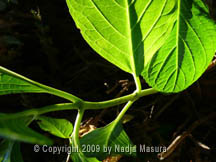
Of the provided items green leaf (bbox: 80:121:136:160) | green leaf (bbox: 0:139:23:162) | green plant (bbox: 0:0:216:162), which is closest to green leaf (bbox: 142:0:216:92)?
green plant (bbox: 0:0:216:162)

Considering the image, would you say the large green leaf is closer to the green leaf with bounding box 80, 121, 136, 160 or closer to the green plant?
the green plant

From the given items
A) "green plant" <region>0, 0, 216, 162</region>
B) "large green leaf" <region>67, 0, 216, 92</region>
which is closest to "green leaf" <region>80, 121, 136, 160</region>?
"green plant" <region>0, 0, 216, 162</region>

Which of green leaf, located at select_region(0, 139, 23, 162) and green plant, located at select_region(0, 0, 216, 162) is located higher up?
green plant, located at select_region(0, 0, 216, 162)

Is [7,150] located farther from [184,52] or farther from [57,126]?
[184,52]

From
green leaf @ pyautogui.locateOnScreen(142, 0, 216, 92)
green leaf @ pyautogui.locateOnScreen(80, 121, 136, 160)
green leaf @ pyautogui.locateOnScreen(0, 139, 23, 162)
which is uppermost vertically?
green leaf @ pyautogui.locateOnScreen(142, 0, 216, 92)

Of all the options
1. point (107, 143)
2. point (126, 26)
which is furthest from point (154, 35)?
point (107, 143)

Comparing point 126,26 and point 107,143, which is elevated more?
point 126,26

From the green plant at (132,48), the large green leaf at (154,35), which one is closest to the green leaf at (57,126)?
the green plant at (132,48)
